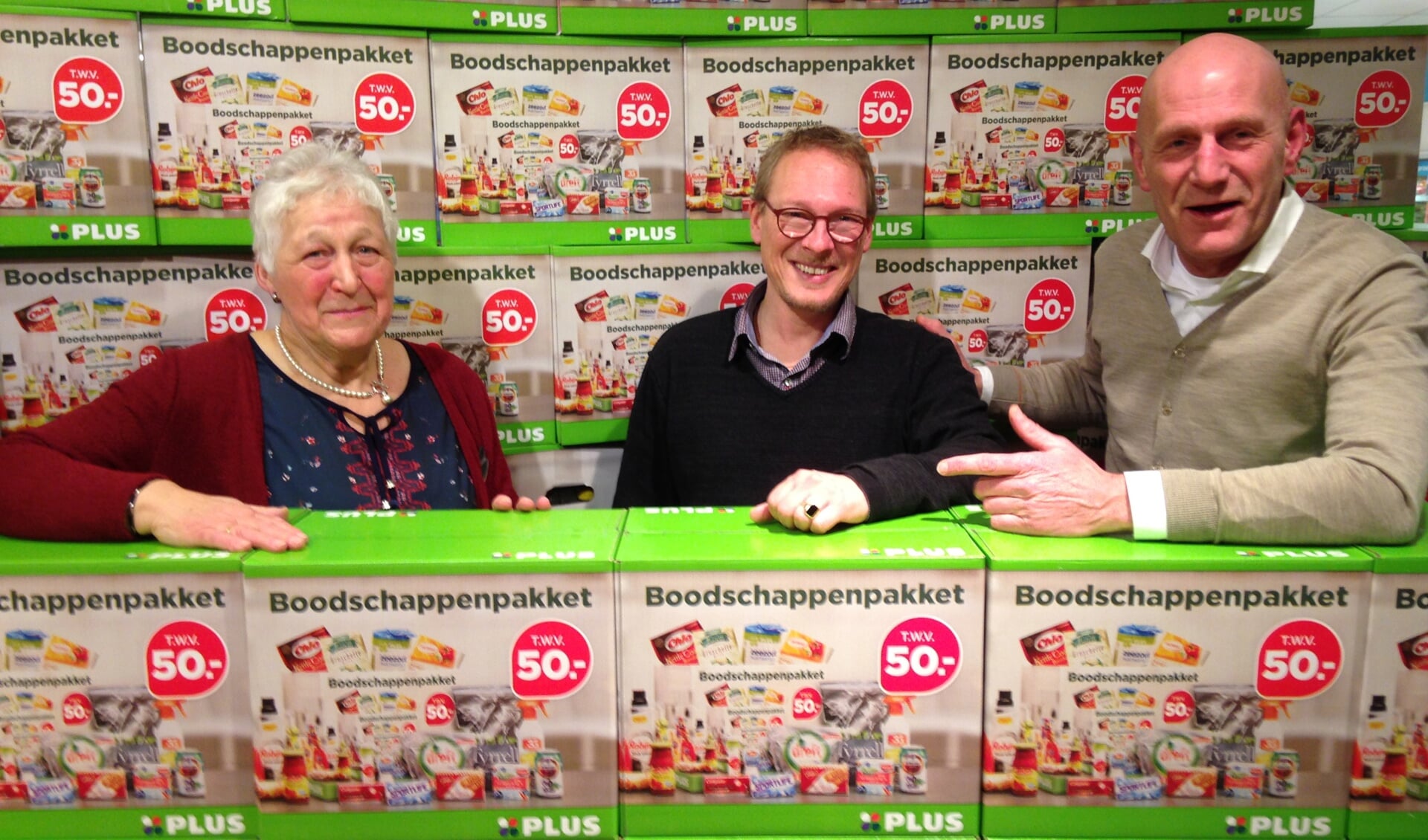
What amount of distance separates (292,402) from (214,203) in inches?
23.0

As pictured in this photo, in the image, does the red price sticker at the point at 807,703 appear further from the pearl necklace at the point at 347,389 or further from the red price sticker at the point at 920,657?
the pearl necklace at the point at 347,389

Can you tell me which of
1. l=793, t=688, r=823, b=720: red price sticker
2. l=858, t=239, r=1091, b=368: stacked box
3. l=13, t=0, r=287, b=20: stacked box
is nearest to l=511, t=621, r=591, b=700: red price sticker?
l=793, t=688, r=823, b=720: red price sticker

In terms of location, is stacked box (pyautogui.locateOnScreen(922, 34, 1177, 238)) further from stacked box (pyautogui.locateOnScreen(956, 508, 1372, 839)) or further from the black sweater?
stacked box (pyautogui.locateOnScreen(956, 508, 1372, 839))

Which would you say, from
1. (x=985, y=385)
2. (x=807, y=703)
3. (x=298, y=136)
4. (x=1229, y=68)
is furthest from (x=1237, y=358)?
(x=298, y=136)

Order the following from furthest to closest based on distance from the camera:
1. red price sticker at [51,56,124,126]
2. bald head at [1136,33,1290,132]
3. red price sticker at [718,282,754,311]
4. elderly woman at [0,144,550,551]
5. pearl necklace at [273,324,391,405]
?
red price sticker at [718,282,754,311] < red price sticker at [51,56,124,126] < pearl necklace at [273,324,391,405] < elderly woman at [0,144,550,551] < bald head at [1136,33,1290,132]

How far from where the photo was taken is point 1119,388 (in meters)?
1.71

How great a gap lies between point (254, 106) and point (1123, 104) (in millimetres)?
1863

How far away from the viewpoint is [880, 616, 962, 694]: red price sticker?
104 centimetres

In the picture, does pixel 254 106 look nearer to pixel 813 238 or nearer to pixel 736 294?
pixel 736 294

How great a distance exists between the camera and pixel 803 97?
2.12 m

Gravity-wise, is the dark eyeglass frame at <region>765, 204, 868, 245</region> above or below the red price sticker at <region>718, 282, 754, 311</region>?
above

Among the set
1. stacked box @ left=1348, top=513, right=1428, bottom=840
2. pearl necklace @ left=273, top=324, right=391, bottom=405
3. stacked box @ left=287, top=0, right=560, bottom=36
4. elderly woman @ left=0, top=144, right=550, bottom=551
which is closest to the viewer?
stacked box @ left=1348, top=513, right=1428, bottom=840

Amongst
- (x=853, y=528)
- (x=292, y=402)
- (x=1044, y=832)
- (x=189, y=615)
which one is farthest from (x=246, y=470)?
(x=1044, y=832)

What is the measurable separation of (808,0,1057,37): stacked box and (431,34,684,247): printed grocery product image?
0.35m
